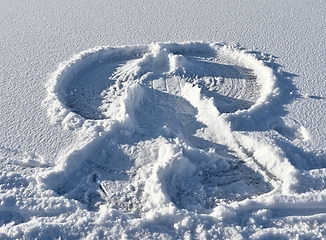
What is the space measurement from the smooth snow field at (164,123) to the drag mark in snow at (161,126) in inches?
0.4

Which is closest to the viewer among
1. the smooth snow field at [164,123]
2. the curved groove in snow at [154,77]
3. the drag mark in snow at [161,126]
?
the smooth snow field at [164,123]

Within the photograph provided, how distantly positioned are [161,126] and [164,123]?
0.06 m

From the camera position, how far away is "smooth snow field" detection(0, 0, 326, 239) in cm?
263

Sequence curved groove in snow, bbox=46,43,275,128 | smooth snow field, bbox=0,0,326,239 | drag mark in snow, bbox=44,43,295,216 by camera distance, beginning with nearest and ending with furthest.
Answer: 1. smooth snow field, bbox=0,0,326,239
2. drag mark in snow, bbox=44,43,295,216
3. curved groove in snow, bbox=46,43,275,128

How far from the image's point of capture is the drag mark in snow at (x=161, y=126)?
9.46ft

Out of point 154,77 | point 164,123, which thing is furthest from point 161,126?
point 154,77

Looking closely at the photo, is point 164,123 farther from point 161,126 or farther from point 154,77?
point 154,77

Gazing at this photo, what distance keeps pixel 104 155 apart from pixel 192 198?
2.66 feet

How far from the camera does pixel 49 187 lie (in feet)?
9.38

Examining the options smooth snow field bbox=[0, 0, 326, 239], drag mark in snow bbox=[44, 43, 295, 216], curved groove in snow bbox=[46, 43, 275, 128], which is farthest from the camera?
curved groove in snow bbox=[46, 43, 275, 128]

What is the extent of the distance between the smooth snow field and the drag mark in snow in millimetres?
11

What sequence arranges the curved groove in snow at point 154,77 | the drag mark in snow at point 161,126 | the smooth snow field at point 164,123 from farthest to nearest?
1. the curved groove in snow at point 154,77
2. the drag mark in snow at point 161,126
3. the smooth snow field at point 164,123

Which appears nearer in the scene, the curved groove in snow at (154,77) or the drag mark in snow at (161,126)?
the drag mark in snow at (161,126)

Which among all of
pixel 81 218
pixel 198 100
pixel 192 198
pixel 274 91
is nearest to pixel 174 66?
pixel 198 100
